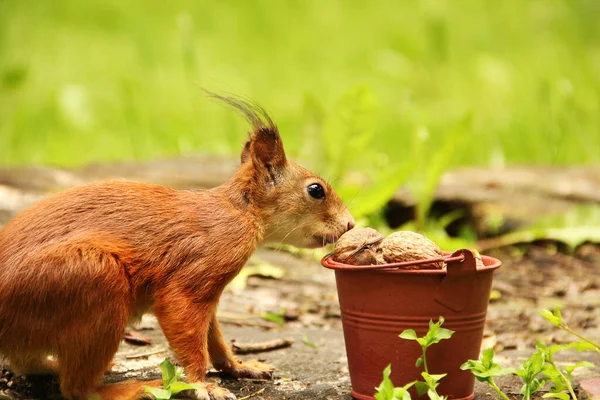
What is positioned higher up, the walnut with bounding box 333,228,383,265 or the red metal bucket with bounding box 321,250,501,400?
the walnut with bounding box 333,228,383,265

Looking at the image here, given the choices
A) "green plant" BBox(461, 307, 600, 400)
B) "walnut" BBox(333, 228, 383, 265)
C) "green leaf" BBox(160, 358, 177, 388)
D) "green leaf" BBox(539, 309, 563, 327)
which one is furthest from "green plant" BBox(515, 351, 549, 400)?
"green leaf" BBox(160, 358, 177, 388)

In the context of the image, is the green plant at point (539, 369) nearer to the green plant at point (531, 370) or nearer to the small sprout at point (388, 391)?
the green plant at point (531, 370)

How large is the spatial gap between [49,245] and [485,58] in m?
7.41

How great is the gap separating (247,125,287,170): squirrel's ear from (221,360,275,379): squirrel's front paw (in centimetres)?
72

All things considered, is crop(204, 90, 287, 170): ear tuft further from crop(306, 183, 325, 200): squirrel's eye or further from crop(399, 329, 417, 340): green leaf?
crop(399, 329, 417, 340): green leaf

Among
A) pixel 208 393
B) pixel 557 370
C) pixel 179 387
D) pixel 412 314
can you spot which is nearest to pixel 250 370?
pixel 208 393

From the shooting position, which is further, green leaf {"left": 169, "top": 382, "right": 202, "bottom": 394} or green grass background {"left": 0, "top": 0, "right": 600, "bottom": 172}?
green grass background {"left": 0, "top": 0, "right": 600, "bottom": 172}

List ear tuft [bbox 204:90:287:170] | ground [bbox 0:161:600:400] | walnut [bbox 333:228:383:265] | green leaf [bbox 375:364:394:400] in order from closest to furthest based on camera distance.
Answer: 1. green leaf [bbox 375:364:394:400]
2. walnut [bbox 333:228:383:265]
3. ground [bbox 0:161:600:400]
4. ear tuft [bbox 204:90:287:170]

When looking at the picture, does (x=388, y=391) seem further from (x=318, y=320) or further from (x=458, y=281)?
(x=318, y=320)

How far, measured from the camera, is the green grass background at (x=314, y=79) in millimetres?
6348

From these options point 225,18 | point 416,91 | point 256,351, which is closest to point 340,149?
point 256,351

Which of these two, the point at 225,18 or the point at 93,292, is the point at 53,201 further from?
the point at 225,18

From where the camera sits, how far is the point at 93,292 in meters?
2.47

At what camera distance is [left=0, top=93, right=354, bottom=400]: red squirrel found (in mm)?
2479
